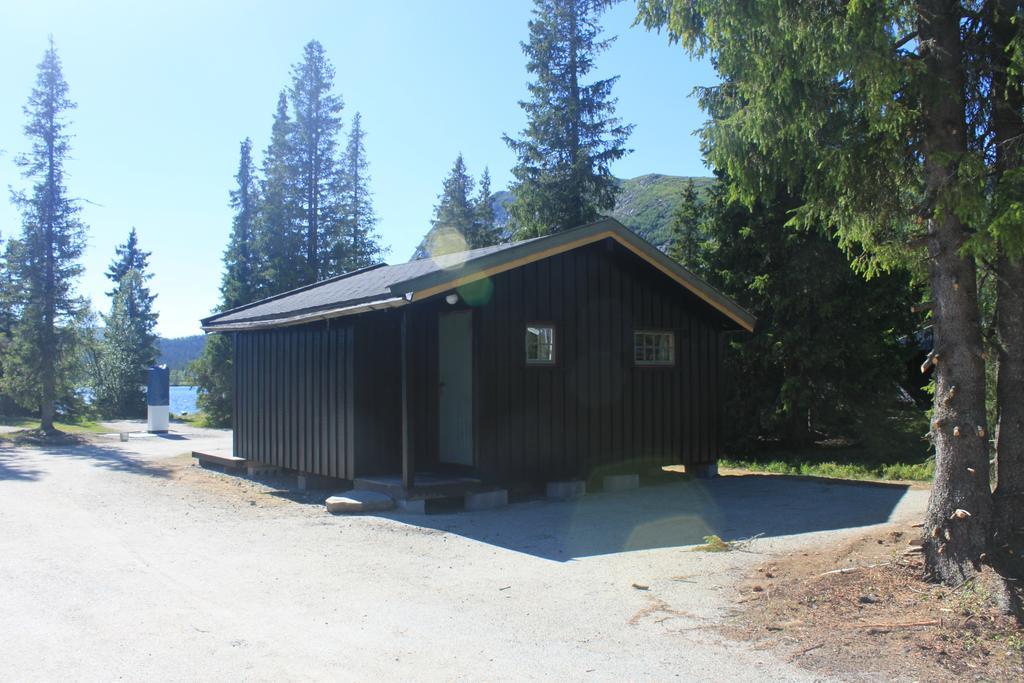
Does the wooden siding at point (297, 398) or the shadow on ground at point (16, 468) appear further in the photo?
the shadow on ground at point (16, 468)

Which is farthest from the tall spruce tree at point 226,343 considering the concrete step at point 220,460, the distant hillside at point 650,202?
the distant hillside at point 650,202

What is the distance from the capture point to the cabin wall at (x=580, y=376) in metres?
10.9

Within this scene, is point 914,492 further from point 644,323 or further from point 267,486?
point 267,486

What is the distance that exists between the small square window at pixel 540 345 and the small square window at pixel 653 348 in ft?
5.82

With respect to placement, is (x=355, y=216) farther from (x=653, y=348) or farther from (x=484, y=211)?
(x=653, y=348)

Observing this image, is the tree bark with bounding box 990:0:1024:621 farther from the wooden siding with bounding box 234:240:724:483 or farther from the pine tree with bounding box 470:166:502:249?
the pine tree with bounding box 470:166:502:249

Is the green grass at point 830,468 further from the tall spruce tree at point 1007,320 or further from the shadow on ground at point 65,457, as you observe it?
the shadow on ground at point 65,457

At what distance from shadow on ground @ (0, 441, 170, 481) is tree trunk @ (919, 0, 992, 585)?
1317 centimetres

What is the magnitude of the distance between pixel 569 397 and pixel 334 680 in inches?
298

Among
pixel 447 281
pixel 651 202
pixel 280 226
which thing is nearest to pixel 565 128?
pixel 280 226

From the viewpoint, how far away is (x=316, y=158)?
34.6 meters

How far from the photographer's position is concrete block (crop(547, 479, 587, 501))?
37.1ft

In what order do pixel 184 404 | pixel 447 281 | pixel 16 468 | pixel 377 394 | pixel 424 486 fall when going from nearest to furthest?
pixel 447 281 < pixel 424 486 < pixel 377 394 < pixel 16 468 < pixel 184 404

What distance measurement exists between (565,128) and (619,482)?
60.4 ft
